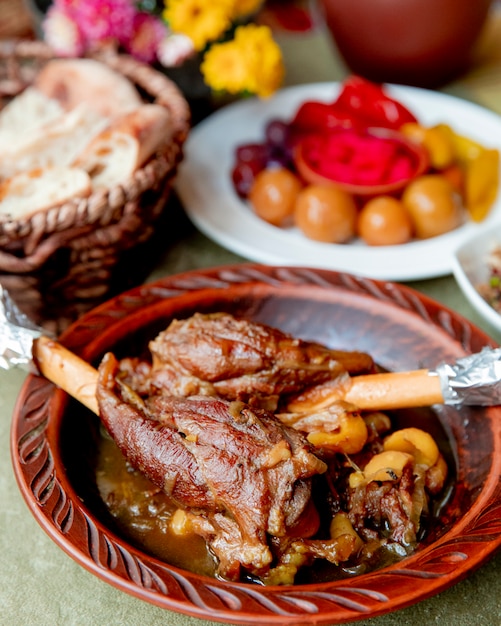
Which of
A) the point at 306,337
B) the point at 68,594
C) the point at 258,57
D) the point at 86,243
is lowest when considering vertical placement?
the point at 68,594

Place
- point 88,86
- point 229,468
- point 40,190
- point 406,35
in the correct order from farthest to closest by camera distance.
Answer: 1. point 406,35
2. point 88,86
3. point 40,190
4. point 229,468

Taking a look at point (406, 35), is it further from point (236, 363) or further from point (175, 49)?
point (236, 363)

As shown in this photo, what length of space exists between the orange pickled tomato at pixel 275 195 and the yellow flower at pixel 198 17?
0.59m

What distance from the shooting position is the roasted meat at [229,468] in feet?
3.58

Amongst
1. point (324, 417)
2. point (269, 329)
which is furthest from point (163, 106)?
point (324, 417)

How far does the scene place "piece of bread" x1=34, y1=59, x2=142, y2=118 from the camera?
2166 mm

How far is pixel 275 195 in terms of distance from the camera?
2.23m

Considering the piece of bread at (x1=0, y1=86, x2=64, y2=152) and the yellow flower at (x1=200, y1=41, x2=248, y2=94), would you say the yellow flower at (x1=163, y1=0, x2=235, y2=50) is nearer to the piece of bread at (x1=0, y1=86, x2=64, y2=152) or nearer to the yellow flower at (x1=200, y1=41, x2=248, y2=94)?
the yellow flower at (x1=200, y1=41, x2=248, y2=94)

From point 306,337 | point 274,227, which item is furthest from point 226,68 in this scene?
point 306,337

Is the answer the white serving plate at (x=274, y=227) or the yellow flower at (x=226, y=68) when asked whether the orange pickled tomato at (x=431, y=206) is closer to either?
the white serving plate at (x=274, y=227)

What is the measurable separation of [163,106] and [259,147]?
443mm

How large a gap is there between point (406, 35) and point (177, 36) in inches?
37.7

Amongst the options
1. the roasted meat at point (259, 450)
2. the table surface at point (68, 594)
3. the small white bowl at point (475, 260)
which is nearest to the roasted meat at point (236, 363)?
the roasted meat at point (259, 450)

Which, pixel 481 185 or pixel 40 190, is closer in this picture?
pixel 40 190
